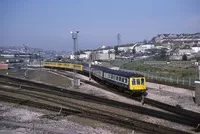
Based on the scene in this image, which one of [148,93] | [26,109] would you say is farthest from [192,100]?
[26,109]

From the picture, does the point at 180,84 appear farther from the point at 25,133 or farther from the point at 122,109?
the point at 25,133

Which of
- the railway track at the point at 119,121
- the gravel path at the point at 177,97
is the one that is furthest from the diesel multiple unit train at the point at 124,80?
the railway track at the point at 119,121

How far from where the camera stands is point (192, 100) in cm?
3089

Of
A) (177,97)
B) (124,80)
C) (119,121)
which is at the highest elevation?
(124,80)

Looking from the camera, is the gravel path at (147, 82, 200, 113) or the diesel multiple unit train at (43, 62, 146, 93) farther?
the diesel multiple unit train at (43, 62, 146, 93)

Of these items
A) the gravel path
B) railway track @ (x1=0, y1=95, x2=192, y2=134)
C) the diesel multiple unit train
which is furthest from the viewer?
the diesel multiple unit train

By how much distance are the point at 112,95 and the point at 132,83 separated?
3280mm

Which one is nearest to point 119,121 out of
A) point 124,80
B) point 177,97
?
point 124,80

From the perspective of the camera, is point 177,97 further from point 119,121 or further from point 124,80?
point 119,121

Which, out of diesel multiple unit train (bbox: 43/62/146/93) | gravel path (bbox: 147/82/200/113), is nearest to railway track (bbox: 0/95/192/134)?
gravel path (bbox: 147/82/200/113)

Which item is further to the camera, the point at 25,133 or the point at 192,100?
the point at 192,100

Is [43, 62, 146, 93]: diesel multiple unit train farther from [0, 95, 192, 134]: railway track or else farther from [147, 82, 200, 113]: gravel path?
[0, 95, 192, 134]: railway track

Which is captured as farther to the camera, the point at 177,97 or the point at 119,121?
the point at 177,97

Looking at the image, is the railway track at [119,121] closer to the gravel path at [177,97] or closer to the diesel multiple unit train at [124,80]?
the gravel path at [177,97]
